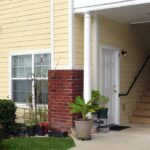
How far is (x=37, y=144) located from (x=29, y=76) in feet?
10.1

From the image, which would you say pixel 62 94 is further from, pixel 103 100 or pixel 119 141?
pixel 119 141

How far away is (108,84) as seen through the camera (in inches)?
441

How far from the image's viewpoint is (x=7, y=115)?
412 inches

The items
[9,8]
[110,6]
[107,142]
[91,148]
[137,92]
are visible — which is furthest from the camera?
[137,92]

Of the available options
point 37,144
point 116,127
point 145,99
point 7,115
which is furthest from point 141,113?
point 37,144

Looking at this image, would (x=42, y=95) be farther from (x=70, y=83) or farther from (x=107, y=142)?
(x=107, y=142)

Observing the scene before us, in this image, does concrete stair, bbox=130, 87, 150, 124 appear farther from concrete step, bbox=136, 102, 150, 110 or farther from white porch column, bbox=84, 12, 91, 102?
white porch column, bbox=84, 12, 91, 102

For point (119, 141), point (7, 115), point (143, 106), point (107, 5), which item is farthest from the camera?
point (143, 106)

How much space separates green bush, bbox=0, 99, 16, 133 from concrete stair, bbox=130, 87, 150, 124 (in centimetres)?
376

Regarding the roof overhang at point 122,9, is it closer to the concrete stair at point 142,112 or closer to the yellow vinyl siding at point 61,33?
the yellow vinyl siding at point 61,33

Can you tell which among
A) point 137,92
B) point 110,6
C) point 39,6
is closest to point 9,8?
point 39,6

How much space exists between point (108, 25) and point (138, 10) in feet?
4.25

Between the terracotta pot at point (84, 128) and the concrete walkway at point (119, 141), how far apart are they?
158 mm

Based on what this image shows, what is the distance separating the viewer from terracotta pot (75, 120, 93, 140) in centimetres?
903
